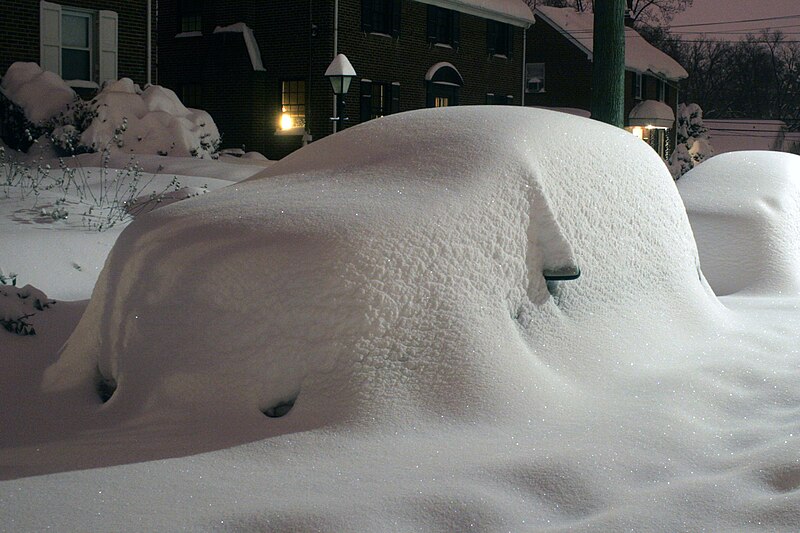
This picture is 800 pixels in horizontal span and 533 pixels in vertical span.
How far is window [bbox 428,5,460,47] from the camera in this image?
91.9 feet

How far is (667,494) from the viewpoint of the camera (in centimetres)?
339

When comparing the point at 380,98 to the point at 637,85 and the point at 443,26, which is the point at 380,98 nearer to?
the point at 443,26

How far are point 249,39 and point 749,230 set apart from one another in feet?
66.4

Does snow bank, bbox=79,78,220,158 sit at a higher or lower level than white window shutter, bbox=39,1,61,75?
lower

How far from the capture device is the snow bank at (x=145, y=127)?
582 inches

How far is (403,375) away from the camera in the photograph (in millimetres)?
3725

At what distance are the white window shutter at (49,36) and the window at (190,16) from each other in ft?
30.7

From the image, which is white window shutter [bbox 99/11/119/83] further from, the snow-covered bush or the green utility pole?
the snow-covered bush

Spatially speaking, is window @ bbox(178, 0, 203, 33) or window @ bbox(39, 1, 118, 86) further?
window @ bbox(178, 0, 203, 33)

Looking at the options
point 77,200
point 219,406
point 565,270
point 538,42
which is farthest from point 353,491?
point 538,42

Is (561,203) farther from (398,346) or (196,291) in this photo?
(196,291)

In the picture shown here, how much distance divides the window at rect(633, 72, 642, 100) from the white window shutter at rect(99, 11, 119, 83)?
2529 cm

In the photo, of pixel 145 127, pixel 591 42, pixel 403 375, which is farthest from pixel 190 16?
pixel 403 375

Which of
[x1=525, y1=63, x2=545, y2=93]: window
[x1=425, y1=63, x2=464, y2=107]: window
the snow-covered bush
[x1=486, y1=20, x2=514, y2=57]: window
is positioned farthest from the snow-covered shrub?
the snow-covered bush
